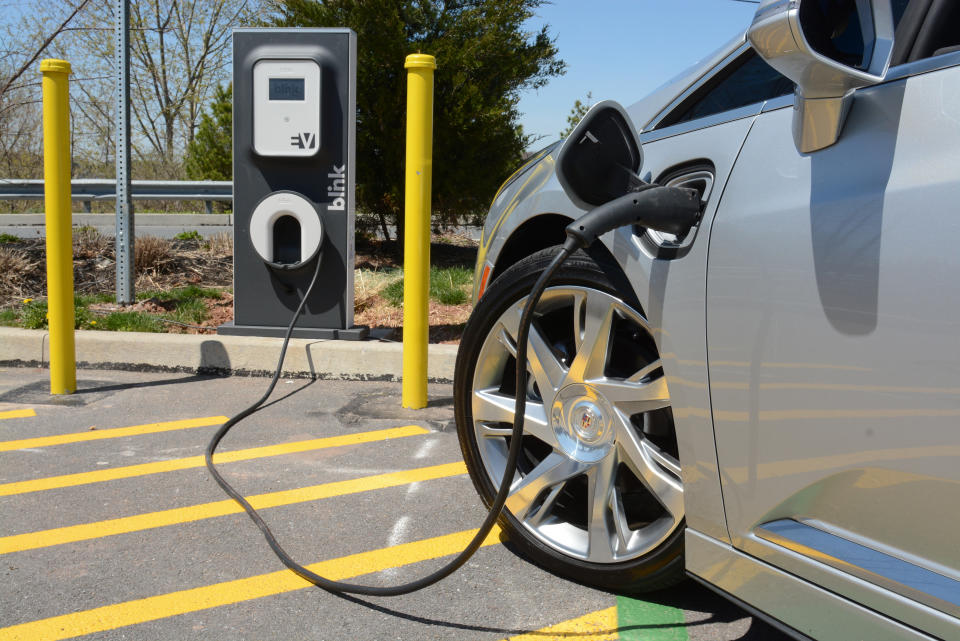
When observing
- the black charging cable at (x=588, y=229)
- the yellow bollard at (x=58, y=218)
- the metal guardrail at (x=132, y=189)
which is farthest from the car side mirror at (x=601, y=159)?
the metal guardrail at (x=132, y=189)

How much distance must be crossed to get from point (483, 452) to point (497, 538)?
0.37 metres

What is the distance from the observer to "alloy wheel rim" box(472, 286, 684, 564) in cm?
203

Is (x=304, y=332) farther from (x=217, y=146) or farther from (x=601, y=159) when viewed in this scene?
(x=217, y=146)

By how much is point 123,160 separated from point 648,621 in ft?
16.9

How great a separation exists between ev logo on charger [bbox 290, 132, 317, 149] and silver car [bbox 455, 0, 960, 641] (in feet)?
10.5

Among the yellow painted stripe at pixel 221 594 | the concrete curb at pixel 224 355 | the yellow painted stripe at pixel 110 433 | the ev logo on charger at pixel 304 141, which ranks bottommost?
the yellow painted stripe at pixel 221 594

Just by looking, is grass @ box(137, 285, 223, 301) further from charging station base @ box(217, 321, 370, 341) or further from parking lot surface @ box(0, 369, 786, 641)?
parking lot surface @ box(0, 369, 786, 641)

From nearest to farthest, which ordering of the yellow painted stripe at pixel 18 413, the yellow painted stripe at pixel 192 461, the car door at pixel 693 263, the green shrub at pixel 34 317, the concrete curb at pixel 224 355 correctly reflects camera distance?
the car door at pixel 693 263 < the yellow painted stripe at pixel 192 461 < the yellow painted stripe at pixel 18 413 < the concrete curb at pixel 224 355 < the green shrub at pixel 34 317

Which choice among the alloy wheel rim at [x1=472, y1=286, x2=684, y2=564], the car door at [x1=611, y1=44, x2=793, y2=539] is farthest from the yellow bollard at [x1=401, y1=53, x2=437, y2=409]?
the car door at [x1=611, y1=44, x2=793, y2=539]

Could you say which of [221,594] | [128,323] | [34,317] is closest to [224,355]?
[128,323]

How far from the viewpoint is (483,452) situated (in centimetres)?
256

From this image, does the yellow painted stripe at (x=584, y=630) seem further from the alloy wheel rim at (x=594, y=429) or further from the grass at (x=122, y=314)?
the grass at (x=122, y=314)

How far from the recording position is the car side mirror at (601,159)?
6.61 ft

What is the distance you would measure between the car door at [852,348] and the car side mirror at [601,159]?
1.12 feet
